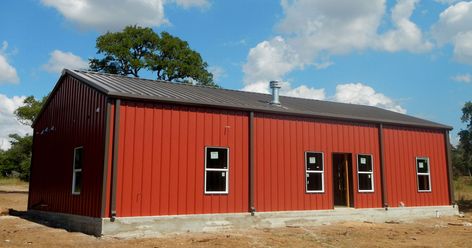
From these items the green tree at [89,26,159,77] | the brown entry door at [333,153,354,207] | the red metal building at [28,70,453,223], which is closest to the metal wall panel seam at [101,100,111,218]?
the red metal building at [28,70,453,223]

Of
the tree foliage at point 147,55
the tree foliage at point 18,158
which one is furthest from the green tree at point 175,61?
the tree foliage at point 18,158

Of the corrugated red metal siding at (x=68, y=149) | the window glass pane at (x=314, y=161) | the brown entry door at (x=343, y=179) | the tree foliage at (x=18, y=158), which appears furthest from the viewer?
the tree foliage at (x=18, y=158)

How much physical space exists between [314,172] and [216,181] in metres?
4.09

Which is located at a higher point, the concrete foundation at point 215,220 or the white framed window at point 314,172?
the white framed window at point 314,172

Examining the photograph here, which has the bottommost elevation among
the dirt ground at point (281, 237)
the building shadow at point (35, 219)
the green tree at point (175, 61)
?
the dirt ground at point (281, 237)

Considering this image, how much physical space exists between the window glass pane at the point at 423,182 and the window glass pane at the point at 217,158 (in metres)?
9.53

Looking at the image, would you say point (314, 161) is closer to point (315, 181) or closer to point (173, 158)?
point (315, 181)

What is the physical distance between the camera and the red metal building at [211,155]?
13.2m

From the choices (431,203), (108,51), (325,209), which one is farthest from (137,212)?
(108,51)

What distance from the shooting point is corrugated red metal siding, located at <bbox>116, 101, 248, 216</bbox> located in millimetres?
13070

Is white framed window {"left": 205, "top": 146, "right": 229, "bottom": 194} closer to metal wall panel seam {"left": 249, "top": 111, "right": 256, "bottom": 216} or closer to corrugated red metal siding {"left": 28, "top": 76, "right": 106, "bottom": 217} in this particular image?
metal wall panel seam {"left": 249, "top": 111, "right": 256, "bottom": 216}

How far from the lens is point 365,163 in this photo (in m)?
18.3

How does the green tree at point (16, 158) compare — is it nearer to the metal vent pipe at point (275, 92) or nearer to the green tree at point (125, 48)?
the green tree at point (125, 48)

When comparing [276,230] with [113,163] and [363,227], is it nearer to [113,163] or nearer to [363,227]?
[363,227]
